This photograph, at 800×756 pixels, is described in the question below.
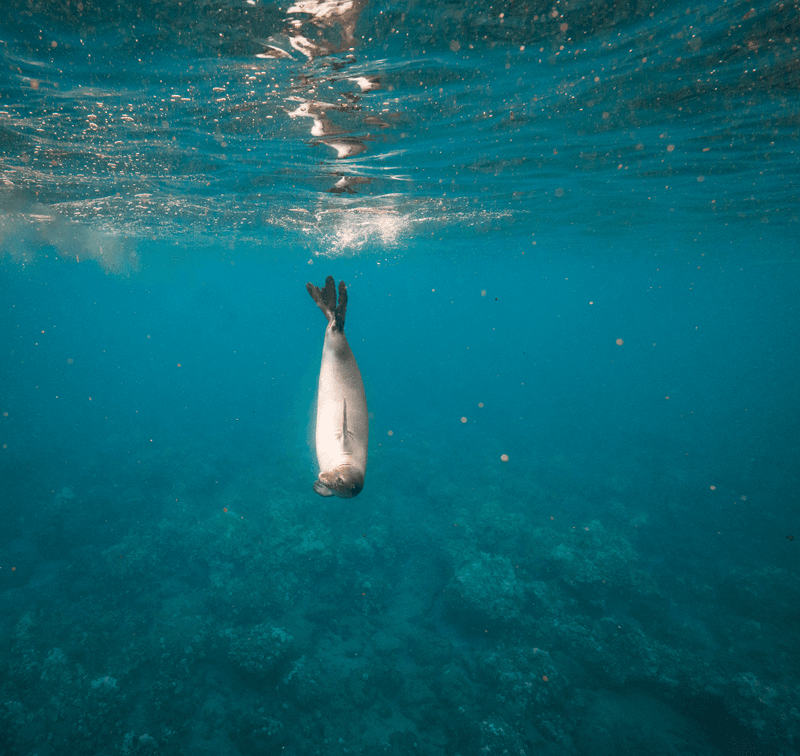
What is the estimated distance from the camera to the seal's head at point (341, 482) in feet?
5.46

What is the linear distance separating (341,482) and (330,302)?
1.10 meters

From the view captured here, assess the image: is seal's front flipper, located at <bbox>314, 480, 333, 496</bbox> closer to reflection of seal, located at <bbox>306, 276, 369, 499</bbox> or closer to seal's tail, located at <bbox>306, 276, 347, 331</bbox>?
reflection of seal, located at <bbox>306, 276, 369, 499</bbox>

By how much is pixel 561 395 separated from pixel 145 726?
4145cm

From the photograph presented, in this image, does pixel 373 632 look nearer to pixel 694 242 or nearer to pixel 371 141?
pixel 371 141

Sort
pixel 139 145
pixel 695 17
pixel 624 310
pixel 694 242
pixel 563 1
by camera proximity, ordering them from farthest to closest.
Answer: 1. pixel 624 310
2. pixel 694 242
3. pixel 139 145
4. pixel 695 17
5. pixel 563 1

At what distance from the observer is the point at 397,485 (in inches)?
801

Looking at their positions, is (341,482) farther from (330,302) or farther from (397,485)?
(397,485)

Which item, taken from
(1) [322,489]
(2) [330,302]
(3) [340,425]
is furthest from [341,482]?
(2) [330,302]

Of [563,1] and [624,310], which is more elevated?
[563,1]

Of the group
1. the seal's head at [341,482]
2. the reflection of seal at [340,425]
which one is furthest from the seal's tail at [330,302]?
the seal's head at [341,482]

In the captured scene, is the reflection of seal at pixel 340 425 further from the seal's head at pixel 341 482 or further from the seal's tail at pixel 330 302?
the seal's tail at pixel 330 302

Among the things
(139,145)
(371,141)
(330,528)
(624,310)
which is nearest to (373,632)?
(330,528)

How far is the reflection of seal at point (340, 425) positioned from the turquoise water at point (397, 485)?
2.11m

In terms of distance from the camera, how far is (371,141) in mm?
11164
